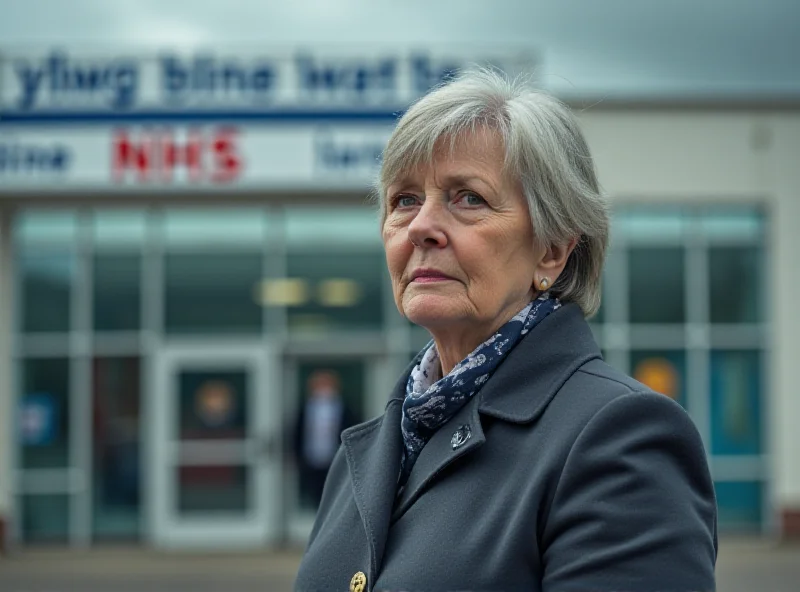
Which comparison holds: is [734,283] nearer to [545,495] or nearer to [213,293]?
→ [213,293]

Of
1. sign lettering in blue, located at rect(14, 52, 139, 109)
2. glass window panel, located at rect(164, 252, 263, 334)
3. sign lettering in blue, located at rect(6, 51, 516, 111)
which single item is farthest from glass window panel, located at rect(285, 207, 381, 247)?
sign lettering in blue, located at rect(14, 52, 139, 109)

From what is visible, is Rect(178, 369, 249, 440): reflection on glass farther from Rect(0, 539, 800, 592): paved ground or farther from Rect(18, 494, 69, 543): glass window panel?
Rect(18, 494, 69, 543): glass window panel

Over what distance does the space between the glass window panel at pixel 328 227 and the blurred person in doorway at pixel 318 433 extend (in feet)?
5.70

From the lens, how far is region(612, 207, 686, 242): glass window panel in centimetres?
1432

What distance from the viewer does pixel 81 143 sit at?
44.4 ft

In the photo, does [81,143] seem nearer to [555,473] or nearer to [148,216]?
[148,216]

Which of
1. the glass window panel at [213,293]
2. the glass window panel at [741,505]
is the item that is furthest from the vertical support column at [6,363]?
the glass window panel at [741,505]

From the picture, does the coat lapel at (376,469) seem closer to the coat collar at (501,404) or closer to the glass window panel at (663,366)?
the coat collar at (501,404)

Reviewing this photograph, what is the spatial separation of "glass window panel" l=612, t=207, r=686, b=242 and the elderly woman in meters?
12.3

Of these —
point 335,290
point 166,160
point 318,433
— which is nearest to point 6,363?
point 166,160

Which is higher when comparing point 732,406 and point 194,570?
point 732,406

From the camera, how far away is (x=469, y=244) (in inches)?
83.9

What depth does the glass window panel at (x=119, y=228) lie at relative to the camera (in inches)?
551

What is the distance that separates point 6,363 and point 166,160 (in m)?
3.25
